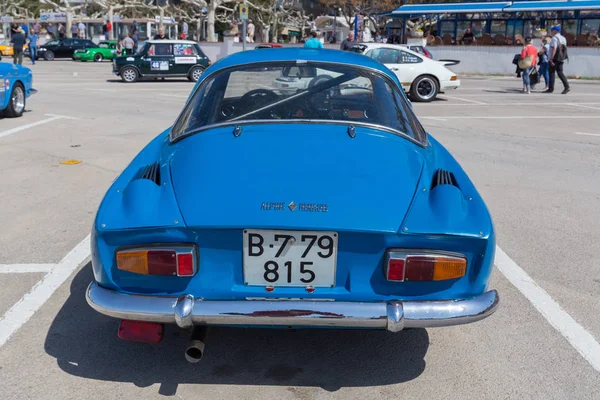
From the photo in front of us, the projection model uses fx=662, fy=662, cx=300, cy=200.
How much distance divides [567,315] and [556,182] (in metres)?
3.92

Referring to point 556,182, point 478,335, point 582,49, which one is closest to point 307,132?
point 478,335

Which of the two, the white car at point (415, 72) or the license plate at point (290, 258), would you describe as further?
the white car at point (415, 72)

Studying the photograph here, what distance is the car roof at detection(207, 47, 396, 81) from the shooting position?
4.41 metres

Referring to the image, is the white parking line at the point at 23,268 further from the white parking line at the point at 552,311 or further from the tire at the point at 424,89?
the tire at the point at 424,89

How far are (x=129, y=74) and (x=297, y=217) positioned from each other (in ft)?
65.4

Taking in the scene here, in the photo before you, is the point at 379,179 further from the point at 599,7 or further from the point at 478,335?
the point at 599,7

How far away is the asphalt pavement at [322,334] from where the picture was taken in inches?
127

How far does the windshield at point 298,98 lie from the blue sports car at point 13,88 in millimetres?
8648

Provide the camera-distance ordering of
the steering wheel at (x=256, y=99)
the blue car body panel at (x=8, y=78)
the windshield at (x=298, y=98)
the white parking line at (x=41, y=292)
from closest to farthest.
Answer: the white parking line at (x=41, y=292)
the windshield at (x=298, y=98)
the steering wheel at (x=256, y=99)
the blue car body panel at (x=8, y=78)

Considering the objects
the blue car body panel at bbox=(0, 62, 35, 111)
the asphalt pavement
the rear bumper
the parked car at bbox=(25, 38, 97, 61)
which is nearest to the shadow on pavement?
the asphalt pavement

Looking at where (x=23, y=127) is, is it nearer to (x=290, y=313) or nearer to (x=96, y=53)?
(x=290, y=313)

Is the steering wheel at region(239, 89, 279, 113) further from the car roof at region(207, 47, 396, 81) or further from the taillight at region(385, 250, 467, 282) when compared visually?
the taillight at region(385, 250, 467, 282)

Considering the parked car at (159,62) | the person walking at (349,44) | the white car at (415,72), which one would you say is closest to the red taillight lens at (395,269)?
the white car at (415,72)

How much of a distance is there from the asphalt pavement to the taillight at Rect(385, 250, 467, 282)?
2.04 ft
